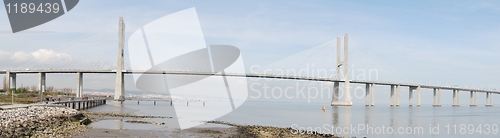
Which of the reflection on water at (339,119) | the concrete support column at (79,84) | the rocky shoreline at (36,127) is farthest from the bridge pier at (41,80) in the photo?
the rocky shoreline at (36,127)

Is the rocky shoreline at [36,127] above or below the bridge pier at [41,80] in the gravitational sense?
below

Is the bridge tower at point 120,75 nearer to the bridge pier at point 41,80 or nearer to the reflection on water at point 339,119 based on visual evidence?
the bridge pier at point 41,80

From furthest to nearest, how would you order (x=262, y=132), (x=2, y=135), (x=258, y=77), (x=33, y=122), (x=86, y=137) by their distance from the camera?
(x=258, y=77), (x=262, y=132), (x=33, y=122), (x=86, y=137), (x=2, y=135)

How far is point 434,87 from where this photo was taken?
108 metres

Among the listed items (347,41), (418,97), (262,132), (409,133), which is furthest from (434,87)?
(262,132)

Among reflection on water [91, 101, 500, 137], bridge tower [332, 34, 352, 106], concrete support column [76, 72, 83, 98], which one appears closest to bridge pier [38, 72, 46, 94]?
concrete support column [76, 72, 83, 98]

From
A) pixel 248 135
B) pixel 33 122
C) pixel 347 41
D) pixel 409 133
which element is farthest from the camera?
pixel 347 41

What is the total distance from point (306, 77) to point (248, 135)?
206 ft

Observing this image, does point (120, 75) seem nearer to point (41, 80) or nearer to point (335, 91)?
point (41, 80)

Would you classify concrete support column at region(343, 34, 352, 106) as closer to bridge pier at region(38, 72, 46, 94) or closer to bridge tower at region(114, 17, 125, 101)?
bridge tower at region(114, 17, 125, 101)

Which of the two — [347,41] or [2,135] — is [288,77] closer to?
[347,41]

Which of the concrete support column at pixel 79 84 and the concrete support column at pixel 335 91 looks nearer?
the concrete support column at pixel 79 84

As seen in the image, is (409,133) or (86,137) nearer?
(86,137)

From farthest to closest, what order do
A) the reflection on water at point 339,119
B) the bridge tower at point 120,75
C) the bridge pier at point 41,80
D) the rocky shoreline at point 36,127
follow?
the bridge pier at point 41,80
the bridge tower at point 120,75
the reflection on water at point 339,119
the rocky shoreline at point 36,127
